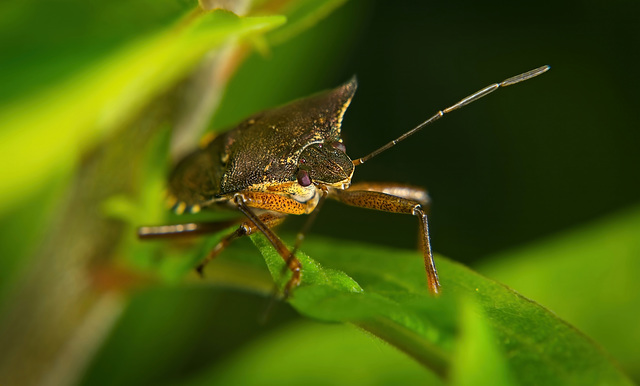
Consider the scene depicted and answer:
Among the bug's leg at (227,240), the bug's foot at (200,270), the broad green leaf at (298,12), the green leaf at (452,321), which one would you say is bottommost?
the green leaf at (452,321)

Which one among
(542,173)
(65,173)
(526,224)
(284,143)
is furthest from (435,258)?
(542,173)

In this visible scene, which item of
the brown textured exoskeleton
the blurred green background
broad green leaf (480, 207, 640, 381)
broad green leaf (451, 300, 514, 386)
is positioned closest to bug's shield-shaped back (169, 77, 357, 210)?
the brown textured exoskeleton

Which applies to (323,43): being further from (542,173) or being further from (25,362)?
(25,362)

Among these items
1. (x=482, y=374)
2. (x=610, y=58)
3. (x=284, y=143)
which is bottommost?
(x=482, y=374)

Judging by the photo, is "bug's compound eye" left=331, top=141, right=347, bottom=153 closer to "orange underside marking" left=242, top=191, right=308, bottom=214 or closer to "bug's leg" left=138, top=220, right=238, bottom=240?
"orange underside marking" left=242, top=191, right=308, bottom=214

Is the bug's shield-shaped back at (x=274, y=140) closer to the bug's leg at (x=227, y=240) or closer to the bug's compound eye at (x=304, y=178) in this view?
the bug's compound eye at (x=304, y=178)

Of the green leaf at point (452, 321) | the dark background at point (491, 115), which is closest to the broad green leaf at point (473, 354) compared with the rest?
the green leaf at point (452, 321)
